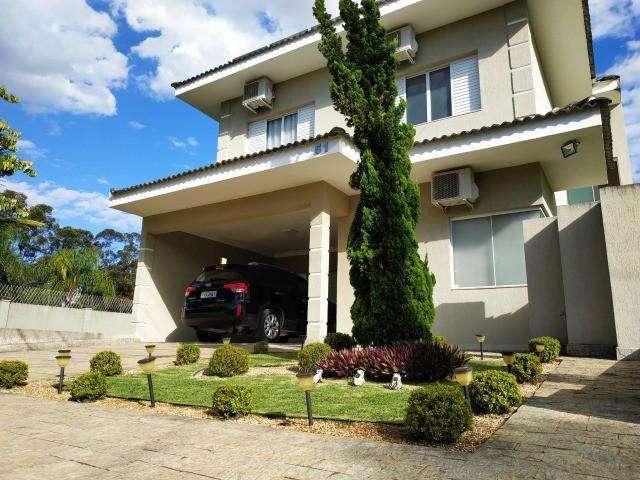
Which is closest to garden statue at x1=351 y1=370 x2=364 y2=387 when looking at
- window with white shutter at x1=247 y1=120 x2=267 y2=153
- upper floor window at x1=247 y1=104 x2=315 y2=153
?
upper floor window at x1=247 y1=104 x2=315 y2=153

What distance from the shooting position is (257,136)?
14039 mm

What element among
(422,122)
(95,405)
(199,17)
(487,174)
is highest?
(199,17)

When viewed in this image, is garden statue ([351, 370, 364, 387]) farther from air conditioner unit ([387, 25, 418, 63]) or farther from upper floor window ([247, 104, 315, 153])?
upper floor window ([247, 104, 315, 153])

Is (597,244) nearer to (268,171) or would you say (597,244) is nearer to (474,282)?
(474,282)

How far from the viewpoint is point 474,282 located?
9680 mm

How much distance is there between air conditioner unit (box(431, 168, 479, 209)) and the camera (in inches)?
370

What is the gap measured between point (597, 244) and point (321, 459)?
21.3ft

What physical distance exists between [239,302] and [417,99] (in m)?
6.70

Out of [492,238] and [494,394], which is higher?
[492,238]

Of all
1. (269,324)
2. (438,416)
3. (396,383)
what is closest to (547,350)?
(396,383)

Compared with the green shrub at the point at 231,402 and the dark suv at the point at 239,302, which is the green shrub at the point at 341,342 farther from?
the dark suv at the point at 239,302

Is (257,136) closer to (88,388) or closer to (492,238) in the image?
(492,238)

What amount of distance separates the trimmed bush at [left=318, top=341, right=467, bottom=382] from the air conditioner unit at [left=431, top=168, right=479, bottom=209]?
4.62 meters

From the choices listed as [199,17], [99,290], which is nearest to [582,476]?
[199,17]
